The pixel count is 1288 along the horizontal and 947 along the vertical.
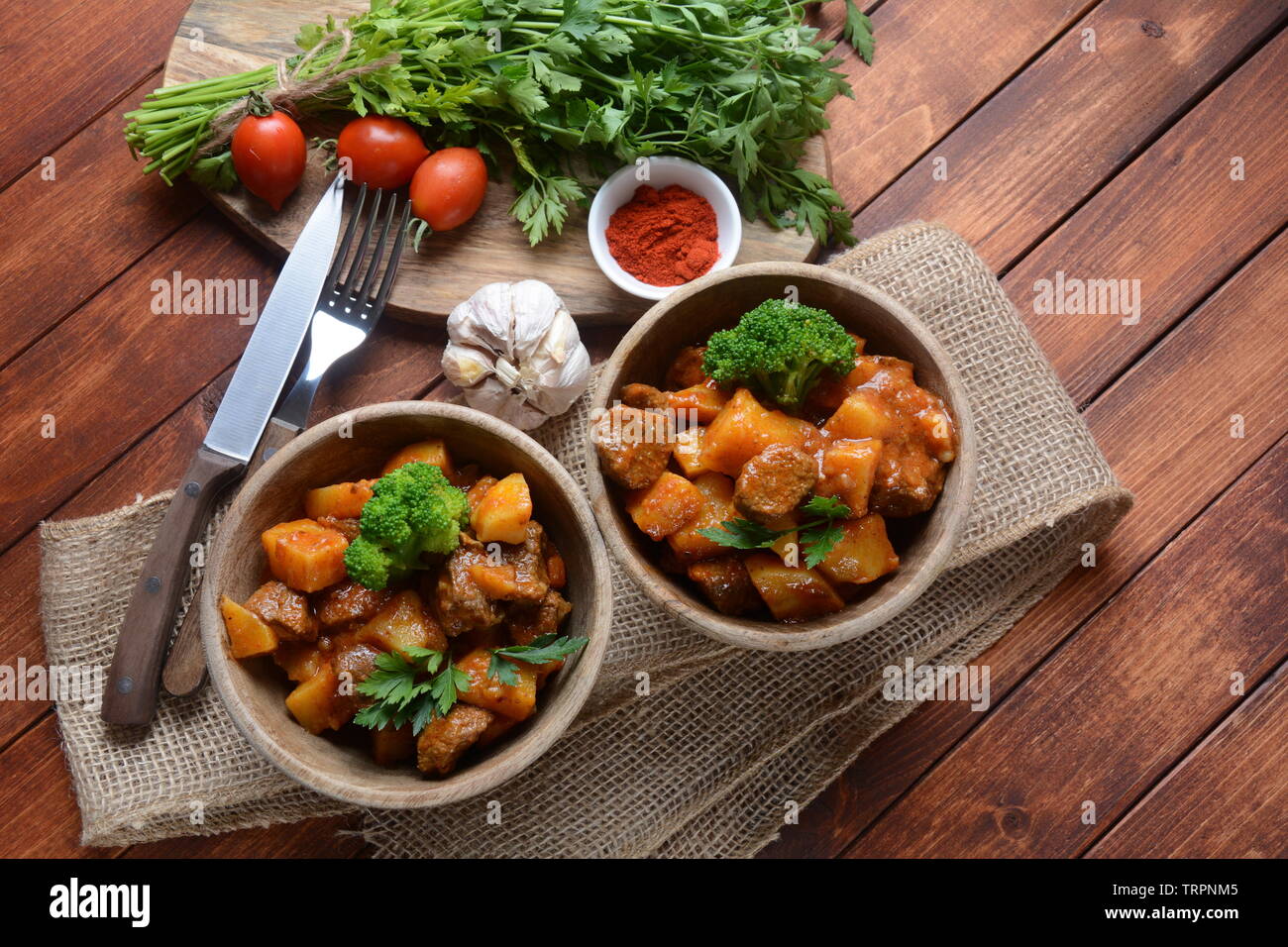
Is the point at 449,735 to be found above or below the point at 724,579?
below

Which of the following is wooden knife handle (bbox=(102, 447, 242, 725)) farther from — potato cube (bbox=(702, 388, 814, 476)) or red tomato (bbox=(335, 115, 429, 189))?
potato cube (bbox=(702, 388, 814, 476))

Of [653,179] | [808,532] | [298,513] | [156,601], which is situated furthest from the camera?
[653,179]

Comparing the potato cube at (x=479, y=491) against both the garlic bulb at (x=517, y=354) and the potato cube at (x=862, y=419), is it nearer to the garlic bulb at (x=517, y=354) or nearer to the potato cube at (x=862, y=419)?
the garlic bulb at (x=517, y=354)

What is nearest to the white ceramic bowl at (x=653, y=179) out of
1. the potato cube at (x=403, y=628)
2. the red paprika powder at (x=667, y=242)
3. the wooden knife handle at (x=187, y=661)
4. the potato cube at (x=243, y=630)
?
the red paprika powder at (x=667, y=242)

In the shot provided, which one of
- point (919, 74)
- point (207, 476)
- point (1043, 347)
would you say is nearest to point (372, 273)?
point (207, 476)

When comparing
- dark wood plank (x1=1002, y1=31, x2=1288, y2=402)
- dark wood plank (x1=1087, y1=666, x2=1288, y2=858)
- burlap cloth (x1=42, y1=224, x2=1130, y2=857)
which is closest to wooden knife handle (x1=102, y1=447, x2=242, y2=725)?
burlap cloth (x1=42, y1=224, x2=1130, y2=857)

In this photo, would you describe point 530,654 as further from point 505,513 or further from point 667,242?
point 667,242

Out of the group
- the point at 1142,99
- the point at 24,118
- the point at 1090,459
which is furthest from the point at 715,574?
the point at 24,118
